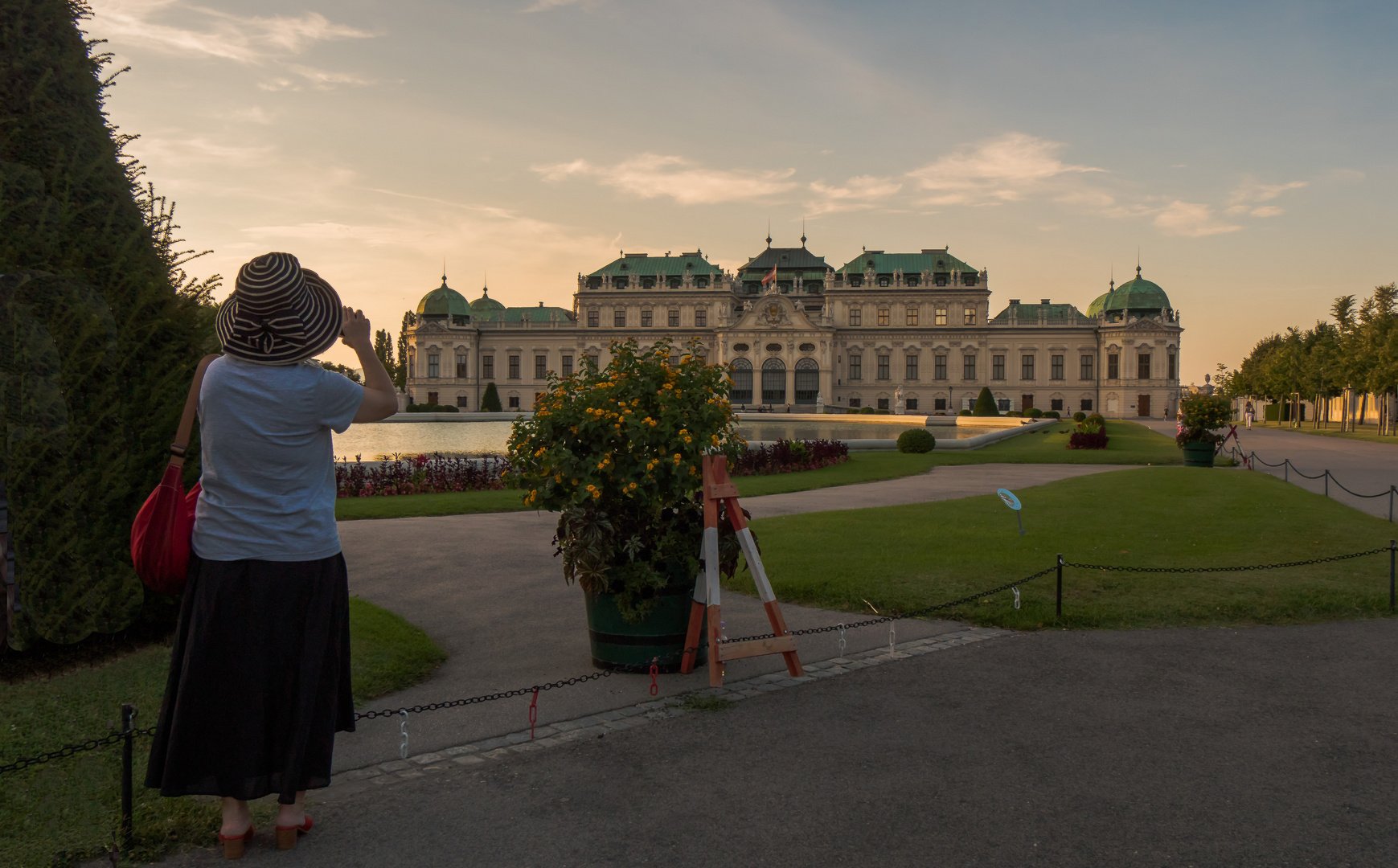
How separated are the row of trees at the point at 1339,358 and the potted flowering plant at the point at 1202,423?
1890 cm

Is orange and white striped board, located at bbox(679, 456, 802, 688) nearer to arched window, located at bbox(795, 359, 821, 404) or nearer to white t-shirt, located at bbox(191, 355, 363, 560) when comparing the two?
white t-shirt, located at bbox(191, 355, 363, 560)

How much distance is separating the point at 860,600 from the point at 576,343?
86.8 meters

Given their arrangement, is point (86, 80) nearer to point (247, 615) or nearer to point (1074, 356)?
point (247, 615)

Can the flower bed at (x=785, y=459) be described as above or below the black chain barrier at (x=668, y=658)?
above

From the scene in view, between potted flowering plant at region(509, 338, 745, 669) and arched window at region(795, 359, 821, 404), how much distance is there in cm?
8121

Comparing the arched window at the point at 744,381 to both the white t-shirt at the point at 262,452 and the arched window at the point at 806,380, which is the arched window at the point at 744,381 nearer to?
the arched window at the point at 806,380

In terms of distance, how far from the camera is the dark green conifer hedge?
530 centimetres

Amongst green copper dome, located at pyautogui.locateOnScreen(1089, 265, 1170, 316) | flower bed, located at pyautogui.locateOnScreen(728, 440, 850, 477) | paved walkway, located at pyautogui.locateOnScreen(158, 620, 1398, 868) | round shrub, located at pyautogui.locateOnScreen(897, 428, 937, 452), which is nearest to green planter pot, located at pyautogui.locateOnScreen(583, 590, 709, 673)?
paved walkway, located at pyautogui.locateOnScreen(158, 620, 1398, 868)

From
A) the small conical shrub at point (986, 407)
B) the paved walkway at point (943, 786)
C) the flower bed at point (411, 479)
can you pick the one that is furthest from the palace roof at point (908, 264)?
the paved walkway at point (943, 786)

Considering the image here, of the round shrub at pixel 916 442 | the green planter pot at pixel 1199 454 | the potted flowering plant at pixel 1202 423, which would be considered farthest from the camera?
the round shrub at pixel 916 442

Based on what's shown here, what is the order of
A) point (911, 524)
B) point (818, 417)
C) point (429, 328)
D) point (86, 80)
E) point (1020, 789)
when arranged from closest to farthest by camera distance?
point (1020, 789) < point (86, 80) < point (911, 524) < point (818, 417) < point (429, 328)

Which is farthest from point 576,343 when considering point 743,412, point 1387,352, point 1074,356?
A: point 1387,352

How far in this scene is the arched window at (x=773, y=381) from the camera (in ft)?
288

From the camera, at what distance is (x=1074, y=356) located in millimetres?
87125
